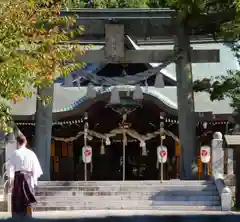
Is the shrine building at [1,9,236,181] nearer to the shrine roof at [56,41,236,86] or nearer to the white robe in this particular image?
the shrine roof at [56,41,236,86]

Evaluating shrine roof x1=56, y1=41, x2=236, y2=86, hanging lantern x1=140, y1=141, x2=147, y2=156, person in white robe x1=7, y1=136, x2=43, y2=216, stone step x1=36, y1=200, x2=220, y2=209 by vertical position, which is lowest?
stone step x1=36, y1=200, x2=220, y2=209

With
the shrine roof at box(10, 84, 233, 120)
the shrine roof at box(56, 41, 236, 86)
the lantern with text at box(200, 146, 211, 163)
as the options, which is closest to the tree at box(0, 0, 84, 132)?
the lantern with text at box(200, 146, 211, 163)

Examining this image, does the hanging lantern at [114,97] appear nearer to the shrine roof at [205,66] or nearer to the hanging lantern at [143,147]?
the shrine roof at [205,66]

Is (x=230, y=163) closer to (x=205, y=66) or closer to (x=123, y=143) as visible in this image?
(x=123, y=143)

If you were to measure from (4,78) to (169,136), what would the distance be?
45.9 ft

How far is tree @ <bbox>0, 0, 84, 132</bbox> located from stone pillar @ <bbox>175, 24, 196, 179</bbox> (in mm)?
6504

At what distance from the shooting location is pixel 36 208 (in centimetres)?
1552

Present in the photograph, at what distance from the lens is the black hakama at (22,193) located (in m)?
9.79

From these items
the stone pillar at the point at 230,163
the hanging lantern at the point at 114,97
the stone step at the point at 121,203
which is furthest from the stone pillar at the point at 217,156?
the hanging lantern at the point at 114,97

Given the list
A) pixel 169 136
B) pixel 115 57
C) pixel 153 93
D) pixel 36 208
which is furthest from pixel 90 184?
pixel 169 136

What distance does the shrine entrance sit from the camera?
881 inches

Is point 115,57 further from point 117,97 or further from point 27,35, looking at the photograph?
point 27,35

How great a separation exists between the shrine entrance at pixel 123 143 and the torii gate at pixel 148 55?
11.9 feet

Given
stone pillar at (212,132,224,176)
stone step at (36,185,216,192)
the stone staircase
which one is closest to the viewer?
the stone staircase
